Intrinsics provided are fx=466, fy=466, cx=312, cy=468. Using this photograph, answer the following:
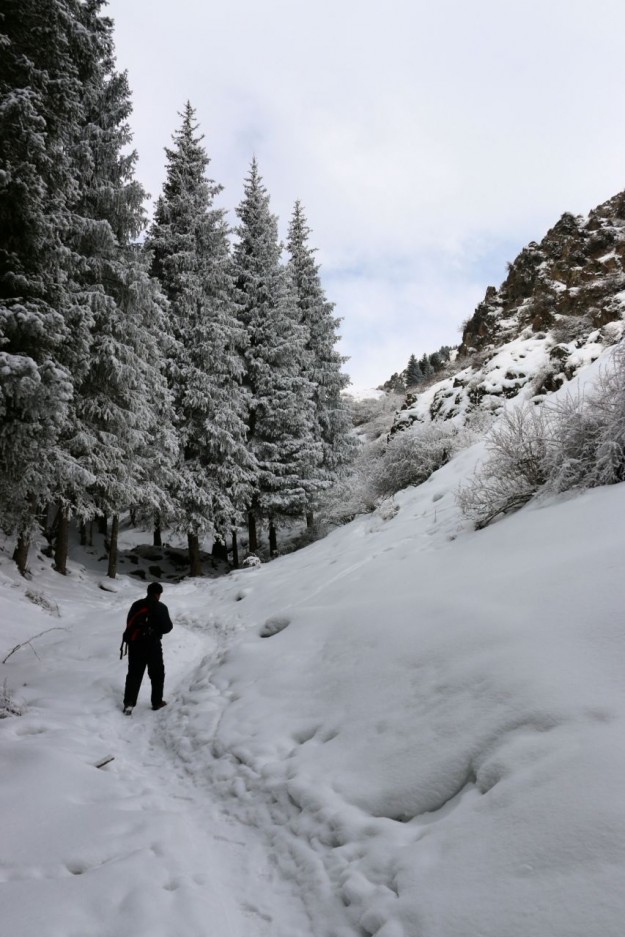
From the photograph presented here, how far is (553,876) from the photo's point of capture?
1803 millimetres

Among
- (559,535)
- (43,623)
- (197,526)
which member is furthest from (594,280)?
(43,623)

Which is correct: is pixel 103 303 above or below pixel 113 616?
above

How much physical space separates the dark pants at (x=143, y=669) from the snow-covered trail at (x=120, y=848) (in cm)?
51

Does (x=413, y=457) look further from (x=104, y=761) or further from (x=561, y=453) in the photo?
(x=104, y=761)

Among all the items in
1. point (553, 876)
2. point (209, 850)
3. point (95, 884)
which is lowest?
point (209, 850)

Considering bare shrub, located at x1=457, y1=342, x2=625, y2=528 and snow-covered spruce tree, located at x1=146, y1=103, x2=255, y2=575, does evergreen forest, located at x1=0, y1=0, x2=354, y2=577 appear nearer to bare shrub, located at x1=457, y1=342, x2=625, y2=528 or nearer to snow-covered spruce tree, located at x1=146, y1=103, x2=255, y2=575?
snow-covered spruce tree, located at x1=146, y1=103, x2=255, y2=575

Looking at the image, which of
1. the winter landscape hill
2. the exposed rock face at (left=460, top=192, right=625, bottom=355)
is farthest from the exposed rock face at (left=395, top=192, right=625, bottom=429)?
the winter landscape hill

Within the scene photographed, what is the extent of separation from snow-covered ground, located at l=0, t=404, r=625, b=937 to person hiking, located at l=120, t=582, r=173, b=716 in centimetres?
24

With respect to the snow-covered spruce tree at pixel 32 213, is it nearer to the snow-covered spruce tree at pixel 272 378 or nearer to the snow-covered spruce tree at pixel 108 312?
the snow-covered spruce tree at pixel 108 312

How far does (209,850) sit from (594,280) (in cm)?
3066

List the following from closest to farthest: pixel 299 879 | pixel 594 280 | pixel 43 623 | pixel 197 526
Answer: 1. pixel 299 879
2. pixel 43 623
3. pixel 197 526
4. pixel 594 280

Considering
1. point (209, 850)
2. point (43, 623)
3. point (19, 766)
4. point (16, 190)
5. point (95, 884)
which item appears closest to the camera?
point (95, 884)

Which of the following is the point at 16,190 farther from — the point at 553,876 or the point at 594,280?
the point at 594,280

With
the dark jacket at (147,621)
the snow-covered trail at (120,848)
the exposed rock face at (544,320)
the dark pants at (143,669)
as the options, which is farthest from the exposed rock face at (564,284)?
the snow-covered trail at (120,848)
